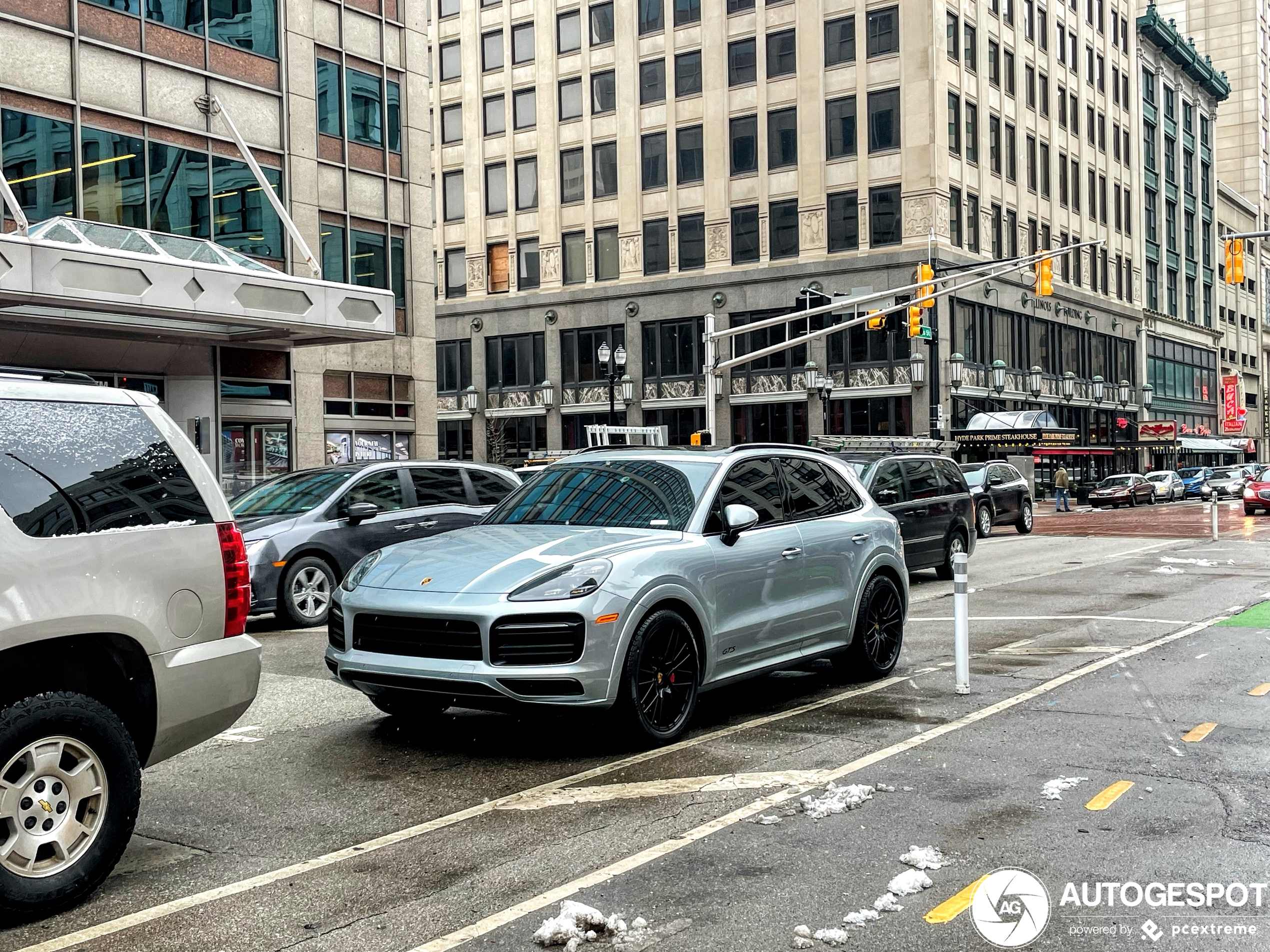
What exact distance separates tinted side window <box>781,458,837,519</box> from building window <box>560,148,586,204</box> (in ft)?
162

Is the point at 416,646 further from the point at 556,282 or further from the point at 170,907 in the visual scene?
the point at 556,282

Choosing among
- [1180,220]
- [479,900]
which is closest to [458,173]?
[1180,220]

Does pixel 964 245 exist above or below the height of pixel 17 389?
above

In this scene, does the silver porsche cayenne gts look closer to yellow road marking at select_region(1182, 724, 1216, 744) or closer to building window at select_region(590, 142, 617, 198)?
yellow road marking at select_region(1182, 724, 1216, 744)

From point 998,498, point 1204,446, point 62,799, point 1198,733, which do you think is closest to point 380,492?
point 1198,733

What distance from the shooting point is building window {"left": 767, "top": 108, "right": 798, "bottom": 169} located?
A: 2042 inches

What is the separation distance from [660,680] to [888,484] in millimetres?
10673

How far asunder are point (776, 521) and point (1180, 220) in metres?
78.8

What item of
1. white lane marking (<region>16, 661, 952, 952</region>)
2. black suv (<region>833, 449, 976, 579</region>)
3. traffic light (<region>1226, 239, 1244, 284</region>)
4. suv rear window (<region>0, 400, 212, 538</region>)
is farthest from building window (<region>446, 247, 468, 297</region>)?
suv rear window (<region>0, 400, 212, 538</region>)

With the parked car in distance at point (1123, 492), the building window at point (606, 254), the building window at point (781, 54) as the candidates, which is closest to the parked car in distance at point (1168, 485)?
the parked car in distance at point (1123, 492)

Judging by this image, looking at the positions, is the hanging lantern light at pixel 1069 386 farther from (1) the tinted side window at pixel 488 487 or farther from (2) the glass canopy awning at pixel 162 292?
(1) the tinted side window at pixel 488 487

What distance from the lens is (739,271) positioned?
5262 cm

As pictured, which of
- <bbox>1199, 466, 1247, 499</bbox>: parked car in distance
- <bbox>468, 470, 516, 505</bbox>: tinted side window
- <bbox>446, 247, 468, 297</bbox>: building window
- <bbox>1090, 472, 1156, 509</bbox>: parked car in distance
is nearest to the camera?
<bbox>468, 470, 516, 505</bbox>: tinted side window

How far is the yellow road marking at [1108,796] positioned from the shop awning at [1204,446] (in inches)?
2909
